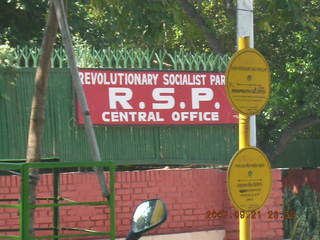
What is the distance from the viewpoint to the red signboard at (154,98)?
8.77 metres

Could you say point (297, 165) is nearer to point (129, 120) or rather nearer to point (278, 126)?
point (278, 126)

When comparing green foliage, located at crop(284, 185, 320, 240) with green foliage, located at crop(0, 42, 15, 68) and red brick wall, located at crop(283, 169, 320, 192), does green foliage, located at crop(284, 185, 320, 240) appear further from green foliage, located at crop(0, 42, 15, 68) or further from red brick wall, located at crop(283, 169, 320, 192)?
green foliage, located at crop(0, 42, 15, 68)

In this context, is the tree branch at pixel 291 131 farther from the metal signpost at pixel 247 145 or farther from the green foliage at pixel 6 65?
the metal signpost at pixel 247 145

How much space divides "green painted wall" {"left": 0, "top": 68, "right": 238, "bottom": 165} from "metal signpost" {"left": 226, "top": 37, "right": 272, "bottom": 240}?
11.9 feet

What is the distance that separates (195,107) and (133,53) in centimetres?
105

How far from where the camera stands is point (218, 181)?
9367mm

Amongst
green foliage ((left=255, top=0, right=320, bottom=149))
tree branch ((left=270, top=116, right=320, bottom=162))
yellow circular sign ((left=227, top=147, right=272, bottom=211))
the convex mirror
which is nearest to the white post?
yellow circular sign ((left=227, top=147, right=272, bottom=211))

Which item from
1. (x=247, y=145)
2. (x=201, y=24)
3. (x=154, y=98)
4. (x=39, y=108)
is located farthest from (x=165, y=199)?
(x=201, y=24)

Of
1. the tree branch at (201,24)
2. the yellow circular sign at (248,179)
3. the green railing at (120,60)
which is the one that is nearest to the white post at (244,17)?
the green railing at (120,60)

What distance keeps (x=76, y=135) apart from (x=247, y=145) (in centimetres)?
372

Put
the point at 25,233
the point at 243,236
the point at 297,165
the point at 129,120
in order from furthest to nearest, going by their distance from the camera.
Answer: the point at 297,165, the point at 129,120, the point at 243,236, the point at 25,233

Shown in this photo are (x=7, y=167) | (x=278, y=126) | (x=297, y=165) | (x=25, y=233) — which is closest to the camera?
(x=25, y=233)

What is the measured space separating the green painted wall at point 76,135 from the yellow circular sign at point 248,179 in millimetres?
3761

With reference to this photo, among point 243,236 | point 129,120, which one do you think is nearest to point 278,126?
point 129,120
